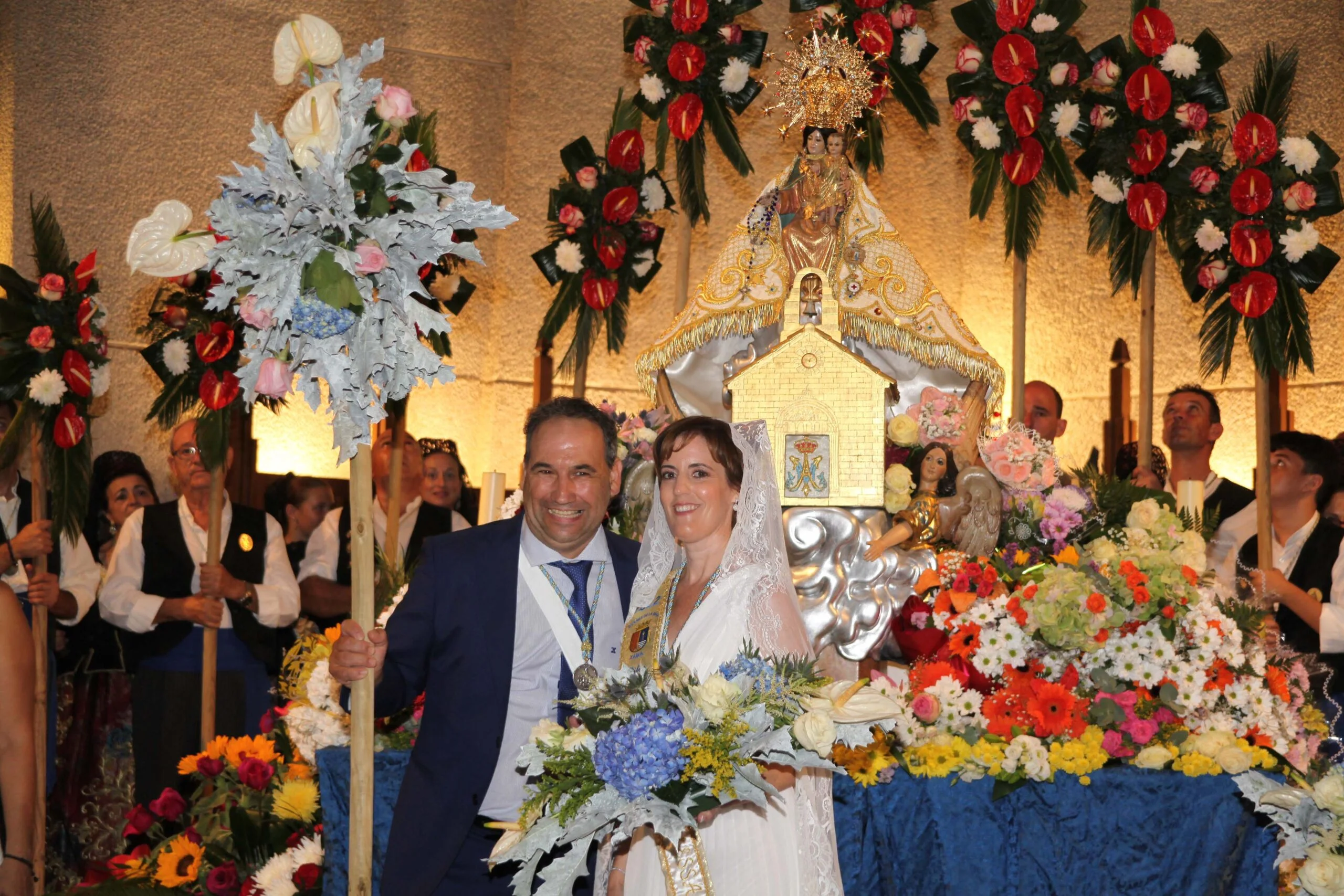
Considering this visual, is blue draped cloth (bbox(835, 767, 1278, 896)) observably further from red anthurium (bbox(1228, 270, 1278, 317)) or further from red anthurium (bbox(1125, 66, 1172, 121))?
red anthurium (bbox(1125, 66, 1172, 121))

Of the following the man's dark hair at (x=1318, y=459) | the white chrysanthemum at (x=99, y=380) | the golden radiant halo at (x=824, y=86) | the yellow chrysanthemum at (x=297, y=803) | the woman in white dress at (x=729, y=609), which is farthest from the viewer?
the white chrysanthemum at (x=99, y=380)

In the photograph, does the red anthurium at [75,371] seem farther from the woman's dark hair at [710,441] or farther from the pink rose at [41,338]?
the woman's dark hair at [710,441]

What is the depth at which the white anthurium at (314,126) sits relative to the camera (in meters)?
2.86

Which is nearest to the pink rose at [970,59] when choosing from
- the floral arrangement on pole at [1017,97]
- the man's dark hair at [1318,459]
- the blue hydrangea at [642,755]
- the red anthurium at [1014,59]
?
the floral arrangement on pole at [1017,97]

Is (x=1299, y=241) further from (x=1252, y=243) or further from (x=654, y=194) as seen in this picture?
(x=654, y=194)

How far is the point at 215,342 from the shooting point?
21.3 ft

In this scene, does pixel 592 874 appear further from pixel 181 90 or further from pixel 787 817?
pixel 181 90

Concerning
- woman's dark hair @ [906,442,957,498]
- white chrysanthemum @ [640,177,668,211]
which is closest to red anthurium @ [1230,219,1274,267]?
woman's dark hair @ [906,442,957,498]

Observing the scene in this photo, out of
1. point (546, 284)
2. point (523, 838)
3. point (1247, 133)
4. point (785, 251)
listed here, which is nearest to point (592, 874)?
point (523, 838)

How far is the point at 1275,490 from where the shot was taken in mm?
6574

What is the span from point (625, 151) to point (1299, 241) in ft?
10.7

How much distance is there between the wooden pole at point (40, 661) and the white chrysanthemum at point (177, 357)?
632 millimetres

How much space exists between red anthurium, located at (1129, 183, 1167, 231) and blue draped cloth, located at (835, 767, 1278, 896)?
340 centimetres

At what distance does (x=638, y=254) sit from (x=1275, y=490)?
3309 mm
